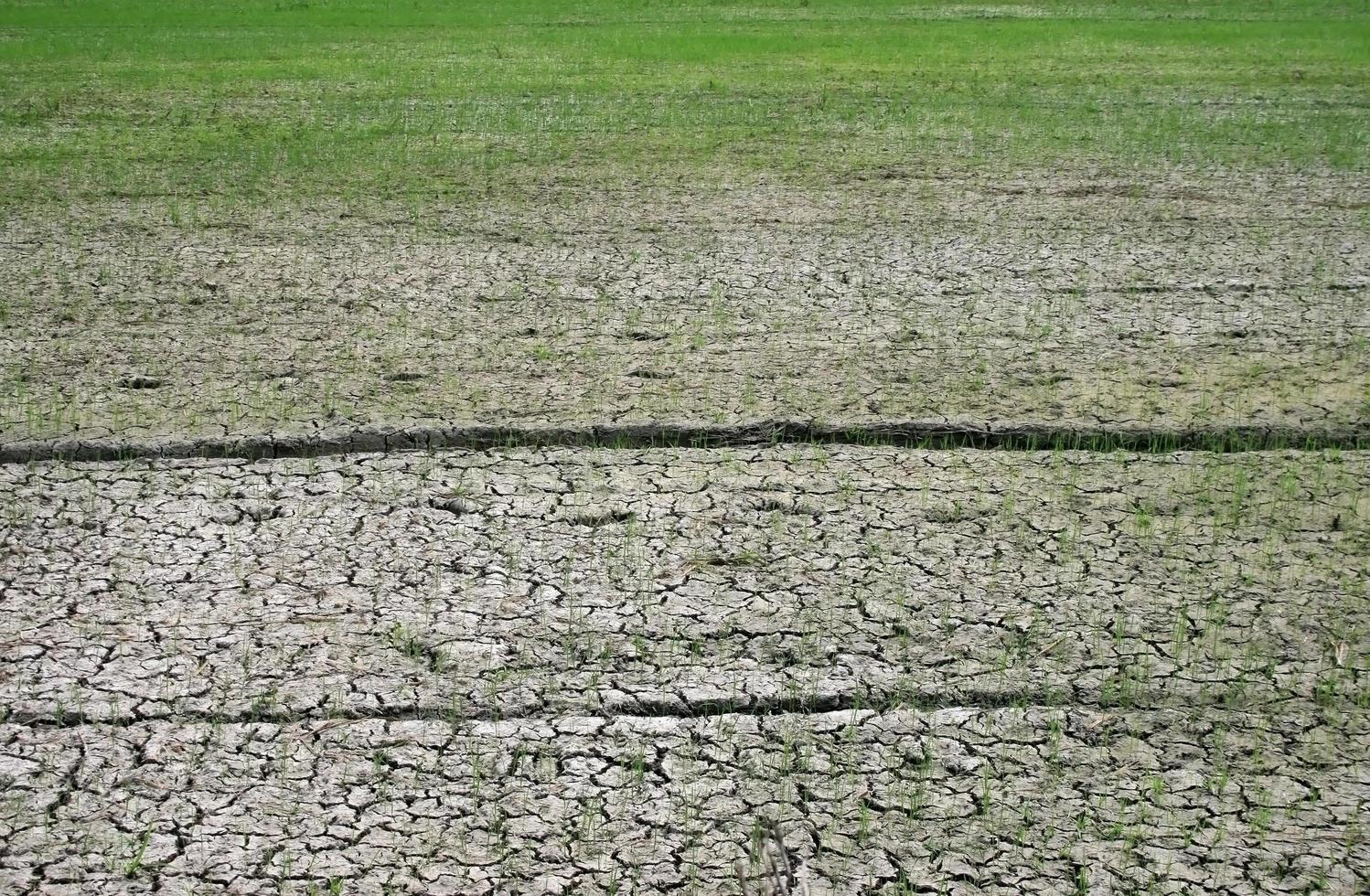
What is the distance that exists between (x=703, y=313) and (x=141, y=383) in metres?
2.78

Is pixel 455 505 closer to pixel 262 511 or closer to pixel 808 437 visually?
pixel 262 511

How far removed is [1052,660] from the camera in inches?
178

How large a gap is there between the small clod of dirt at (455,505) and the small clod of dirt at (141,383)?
1.84 metres

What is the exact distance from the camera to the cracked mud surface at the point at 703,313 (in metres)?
6.51

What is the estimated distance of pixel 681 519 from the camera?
5449 millimetres

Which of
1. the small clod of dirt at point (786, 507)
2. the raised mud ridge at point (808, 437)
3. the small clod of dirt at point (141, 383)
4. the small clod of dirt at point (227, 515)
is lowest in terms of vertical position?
the small clod of dirt at point (786, 507)

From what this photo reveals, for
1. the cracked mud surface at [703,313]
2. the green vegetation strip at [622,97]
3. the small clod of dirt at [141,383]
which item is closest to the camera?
the cracked mud surface at [703,313]

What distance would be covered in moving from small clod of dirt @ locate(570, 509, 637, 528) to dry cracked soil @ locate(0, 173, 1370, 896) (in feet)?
0.06

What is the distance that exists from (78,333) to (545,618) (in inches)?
150

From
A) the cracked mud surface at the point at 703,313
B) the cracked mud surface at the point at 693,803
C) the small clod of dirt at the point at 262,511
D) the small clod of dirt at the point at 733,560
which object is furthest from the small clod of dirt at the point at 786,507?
the small clod of dirt at the point at 262,511

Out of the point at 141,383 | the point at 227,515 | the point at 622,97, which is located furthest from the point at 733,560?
the point at 622,97

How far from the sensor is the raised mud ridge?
19.9 ft

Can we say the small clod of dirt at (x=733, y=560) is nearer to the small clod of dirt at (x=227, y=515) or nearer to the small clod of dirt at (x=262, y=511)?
the small clod of dirt at (x=262, y=511)

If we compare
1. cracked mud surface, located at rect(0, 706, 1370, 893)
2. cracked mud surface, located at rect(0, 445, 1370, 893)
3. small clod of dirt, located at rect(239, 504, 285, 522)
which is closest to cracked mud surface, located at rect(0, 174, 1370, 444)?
cracked mud surface, located at rect(0, 445, 1370, 893)
